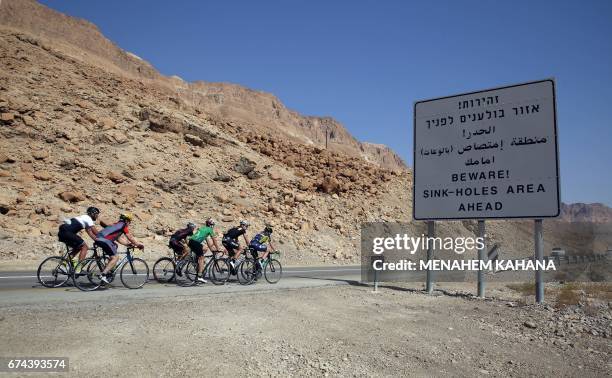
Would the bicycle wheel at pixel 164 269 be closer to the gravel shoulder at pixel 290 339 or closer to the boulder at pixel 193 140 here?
the gravel shoulder at pixel 290 339

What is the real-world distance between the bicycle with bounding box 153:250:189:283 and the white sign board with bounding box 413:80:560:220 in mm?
7267

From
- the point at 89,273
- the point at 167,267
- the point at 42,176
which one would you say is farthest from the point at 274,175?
the point at 89,273

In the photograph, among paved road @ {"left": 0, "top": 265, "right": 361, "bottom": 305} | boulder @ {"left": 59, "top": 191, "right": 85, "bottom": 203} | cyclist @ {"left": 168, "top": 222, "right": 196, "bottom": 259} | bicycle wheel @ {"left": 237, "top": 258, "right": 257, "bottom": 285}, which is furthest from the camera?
boulder @ {"left": 59, "top": 191, "right": 85, "bottom": 203}

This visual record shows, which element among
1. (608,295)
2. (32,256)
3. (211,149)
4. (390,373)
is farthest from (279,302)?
(211,149)

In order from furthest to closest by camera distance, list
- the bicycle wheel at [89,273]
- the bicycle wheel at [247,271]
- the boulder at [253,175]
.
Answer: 1. the boulder at [253,175]
2. the bicycle wheel at [247,271]
3. the bicycle wheel at [89,273]

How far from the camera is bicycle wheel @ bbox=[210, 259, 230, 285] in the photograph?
1274 centimetres

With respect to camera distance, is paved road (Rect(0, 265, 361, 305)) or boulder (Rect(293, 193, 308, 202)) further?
boulder (Rect(293, 193, 308, 202))

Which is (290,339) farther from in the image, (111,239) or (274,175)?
(274,175)

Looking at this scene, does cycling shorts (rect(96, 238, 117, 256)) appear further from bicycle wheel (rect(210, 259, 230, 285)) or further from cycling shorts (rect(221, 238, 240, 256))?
cycling shorts (rect(221, 238, 240, 256))

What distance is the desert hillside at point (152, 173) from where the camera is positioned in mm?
23672

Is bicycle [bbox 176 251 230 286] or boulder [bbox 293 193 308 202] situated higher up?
boulder [bbox 293 193 308 202]

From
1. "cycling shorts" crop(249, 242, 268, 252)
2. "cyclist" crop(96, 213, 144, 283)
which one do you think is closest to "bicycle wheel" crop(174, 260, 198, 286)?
"cycling shorts" crop(249, 242, 268, 252)

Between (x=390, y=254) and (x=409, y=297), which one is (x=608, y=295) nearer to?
(x=409, y=297)

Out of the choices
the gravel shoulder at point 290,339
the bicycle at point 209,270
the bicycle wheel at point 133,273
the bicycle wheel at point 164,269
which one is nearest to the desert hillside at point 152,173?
the bicycle wheel at point 164,269
